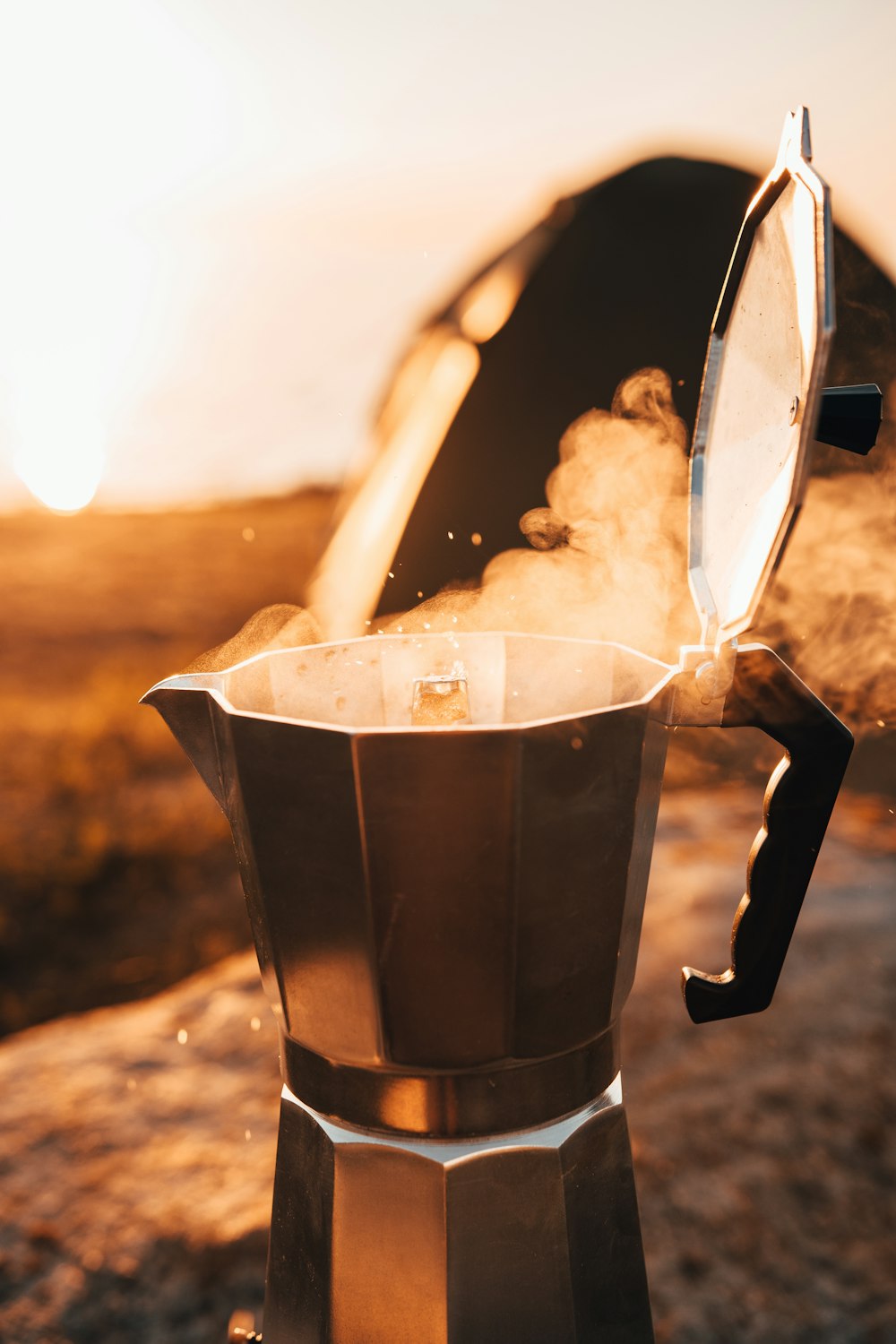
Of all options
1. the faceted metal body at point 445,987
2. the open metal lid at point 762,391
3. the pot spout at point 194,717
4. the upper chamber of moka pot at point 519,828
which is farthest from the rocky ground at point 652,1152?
the open metal lid at point 762,391

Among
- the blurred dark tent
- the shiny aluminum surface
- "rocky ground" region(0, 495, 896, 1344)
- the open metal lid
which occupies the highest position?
the open metal lid

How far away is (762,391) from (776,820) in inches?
14.2

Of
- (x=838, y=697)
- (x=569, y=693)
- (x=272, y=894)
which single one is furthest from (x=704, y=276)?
(x=272, y=894)

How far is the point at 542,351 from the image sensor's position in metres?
3.29

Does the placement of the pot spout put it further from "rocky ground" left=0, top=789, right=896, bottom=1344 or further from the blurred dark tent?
the blurred dark tent

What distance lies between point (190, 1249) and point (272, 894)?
0.87 metres

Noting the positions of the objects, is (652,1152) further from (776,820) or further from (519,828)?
(519,828)

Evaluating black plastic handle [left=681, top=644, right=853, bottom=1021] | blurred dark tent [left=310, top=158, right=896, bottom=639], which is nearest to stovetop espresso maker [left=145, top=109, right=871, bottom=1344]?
black plastic handle [left=681, top=644, right=853, bottom=1021]

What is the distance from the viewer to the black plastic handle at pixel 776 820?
0.76 m

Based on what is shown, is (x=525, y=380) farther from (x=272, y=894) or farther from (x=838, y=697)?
(x=272, y=894)

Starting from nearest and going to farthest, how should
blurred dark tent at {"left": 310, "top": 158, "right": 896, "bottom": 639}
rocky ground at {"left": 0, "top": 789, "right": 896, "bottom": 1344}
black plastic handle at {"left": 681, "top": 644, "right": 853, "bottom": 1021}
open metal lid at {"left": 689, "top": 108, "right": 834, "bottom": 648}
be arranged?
open metal lid at {"left": 689, "top": 108, "right": 834, "bottom": 648} → black plastic handle at {"left": 681, "top": 644, "right": 853, "bottom": 1021} → rocky ground at {"left": 0, "top": 789, "right": 896, "bottom": 1344} → blurred dark tent at {"left": 310, "top": 158, "right": 896, "bottom": 639}

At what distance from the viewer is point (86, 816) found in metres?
3.94

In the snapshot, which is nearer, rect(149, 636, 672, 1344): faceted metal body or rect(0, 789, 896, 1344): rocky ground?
rect(149, 636, 672, 1344): faceted metal body

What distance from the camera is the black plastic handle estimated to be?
29.8 inches
